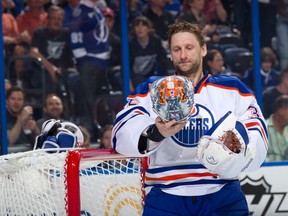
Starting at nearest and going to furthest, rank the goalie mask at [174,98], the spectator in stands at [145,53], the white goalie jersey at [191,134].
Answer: the goalie mask at [174,98], the white goalie jersey at [191,134], the spectator in stands at [145,53]

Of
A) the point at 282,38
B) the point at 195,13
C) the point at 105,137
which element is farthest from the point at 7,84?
the point at 282,38

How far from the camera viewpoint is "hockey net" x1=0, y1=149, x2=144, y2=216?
4.03m

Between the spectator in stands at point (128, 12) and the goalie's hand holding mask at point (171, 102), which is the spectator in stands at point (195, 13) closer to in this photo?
the spectator in stands at point (128, 12)

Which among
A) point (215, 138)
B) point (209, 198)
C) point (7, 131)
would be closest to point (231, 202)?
point (209, 198)

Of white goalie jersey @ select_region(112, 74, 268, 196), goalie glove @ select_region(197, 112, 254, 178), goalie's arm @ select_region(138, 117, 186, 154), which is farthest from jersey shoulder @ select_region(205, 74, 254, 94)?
goalie's arm @ select_region(138, 117, 186, 154)

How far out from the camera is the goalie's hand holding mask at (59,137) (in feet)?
15.6

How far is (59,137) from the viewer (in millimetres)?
4750

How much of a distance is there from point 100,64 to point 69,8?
1.55ft

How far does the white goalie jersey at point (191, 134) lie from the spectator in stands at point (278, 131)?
2873 millimetres

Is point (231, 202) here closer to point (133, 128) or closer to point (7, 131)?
point (133, 128)

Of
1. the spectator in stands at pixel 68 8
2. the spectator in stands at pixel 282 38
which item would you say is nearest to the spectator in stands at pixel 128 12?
the spectator in stands at pixel 68 8

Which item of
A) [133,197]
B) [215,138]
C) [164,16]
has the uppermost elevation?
[164,16]

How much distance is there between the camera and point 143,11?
23.2 ft

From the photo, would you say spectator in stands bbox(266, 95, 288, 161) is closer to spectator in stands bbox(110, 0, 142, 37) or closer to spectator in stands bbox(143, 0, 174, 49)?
spectator in stands bbox(143, 0, 174, 49)
